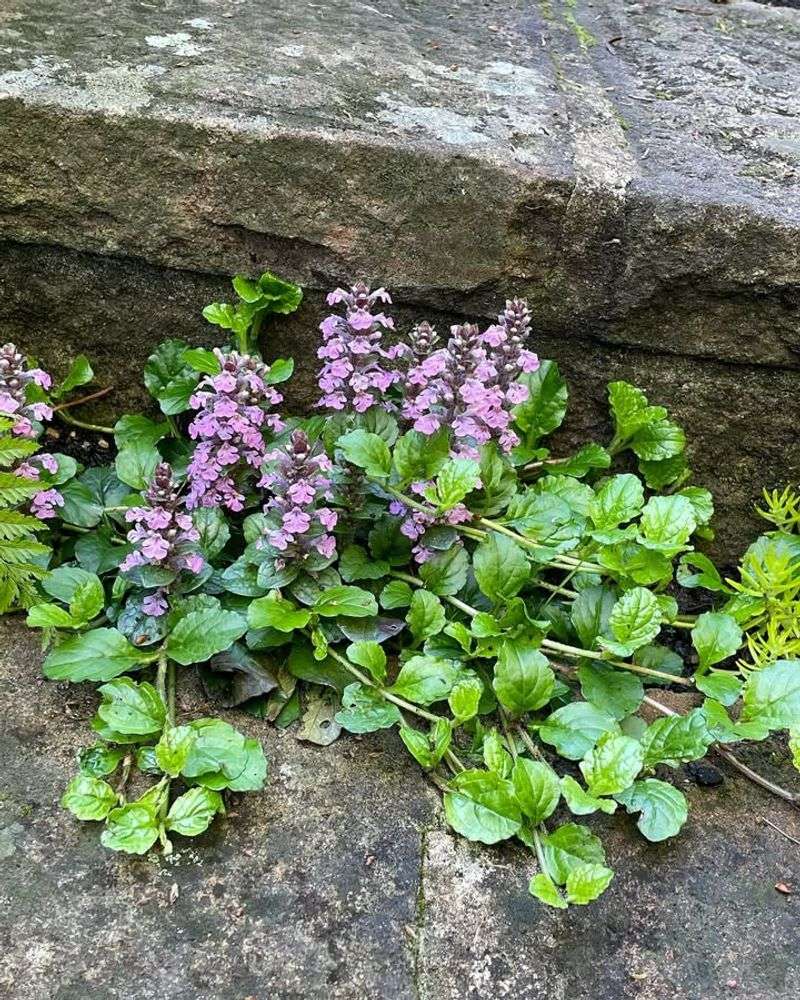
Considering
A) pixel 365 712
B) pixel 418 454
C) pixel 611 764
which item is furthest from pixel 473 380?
pixel 611 764

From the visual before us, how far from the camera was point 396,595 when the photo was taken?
85.7 inches

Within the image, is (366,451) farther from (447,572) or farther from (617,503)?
(617,503)

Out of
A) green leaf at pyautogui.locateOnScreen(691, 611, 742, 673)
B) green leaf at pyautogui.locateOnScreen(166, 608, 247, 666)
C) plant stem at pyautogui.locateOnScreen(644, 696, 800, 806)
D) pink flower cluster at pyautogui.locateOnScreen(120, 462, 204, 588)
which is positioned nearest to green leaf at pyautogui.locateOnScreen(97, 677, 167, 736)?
green leaf at pyautogui.locateOnScreen(166, 608, 247, 666)

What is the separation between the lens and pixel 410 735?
6.18ft

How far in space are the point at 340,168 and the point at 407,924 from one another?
1650 millimetres

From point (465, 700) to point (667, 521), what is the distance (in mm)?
650

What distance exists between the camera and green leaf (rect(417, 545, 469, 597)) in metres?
2.20

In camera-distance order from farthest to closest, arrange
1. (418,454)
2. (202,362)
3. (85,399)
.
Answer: (85,399), (202,362), (418,454)

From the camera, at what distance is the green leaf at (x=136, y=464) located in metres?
2.30

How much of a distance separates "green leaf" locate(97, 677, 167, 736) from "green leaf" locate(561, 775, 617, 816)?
81 cm

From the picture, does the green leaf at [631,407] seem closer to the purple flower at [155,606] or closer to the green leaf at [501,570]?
the green leaf at [501,570]

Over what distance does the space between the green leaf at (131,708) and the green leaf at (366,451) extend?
26.1 inches

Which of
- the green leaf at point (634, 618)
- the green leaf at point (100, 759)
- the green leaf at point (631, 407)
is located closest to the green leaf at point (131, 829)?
the green leaf at point (100, 759)

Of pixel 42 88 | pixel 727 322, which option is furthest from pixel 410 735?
pixel 42 88
